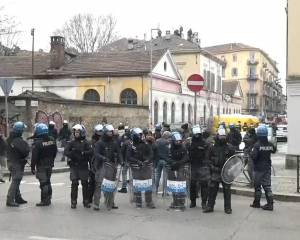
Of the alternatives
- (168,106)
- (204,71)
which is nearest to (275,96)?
(204,71)

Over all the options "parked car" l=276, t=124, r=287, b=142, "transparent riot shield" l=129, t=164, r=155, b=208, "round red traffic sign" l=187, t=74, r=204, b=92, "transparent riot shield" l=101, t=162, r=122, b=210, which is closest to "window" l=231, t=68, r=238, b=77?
"parked car" l=276, t=124, r=287, b=142

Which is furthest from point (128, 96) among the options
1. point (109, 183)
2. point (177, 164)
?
point (109, 183)

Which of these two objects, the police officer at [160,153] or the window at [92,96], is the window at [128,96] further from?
the police officer at [160,153]

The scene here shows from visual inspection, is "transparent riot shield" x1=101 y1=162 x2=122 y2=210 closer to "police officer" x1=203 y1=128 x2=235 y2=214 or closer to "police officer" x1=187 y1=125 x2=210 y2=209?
"police officer" x1=187 y1=125 x2=210 y2=209

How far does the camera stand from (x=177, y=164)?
37.8 ft

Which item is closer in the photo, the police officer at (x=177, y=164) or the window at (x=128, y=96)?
the police officer at (x=177, y=164)

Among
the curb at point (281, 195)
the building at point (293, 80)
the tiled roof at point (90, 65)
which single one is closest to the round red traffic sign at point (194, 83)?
the curb at point (281, 195)

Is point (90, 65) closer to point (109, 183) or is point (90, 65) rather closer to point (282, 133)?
point (282, 133)

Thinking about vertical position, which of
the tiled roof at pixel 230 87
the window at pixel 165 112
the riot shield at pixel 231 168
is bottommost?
the riot shield at pixel 231 168

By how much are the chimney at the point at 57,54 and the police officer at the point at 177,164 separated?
37.4 m

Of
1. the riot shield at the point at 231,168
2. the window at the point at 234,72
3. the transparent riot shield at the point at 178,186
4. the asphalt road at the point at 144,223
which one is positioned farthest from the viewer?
the window at the point at 234,72

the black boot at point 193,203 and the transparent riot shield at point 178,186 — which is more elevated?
the transparent riot shield at point 178,186

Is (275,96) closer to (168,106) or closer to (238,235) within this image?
(168,106)

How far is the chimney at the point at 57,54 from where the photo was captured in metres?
47.8
